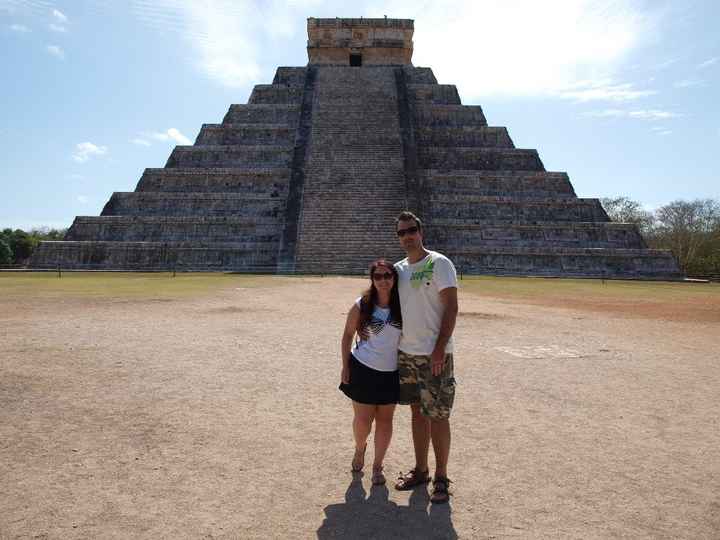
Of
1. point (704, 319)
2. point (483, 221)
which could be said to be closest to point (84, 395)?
point (704, 319)

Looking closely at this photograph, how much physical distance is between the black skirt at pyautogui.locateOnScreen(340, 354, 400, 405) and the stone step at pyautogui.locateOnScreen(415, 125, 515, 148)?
3063 cm

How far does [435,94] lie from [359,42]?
29.0 ft

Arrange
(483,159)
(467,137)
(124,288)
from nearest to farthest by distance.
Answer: (124,288), (483,159), (467,137)

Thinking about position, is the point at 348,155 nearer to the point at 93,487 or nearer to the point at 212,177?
the point at 212,177

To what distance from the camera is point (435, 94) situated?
37562mm

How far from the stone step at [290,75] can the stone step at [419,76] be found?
24.5ft

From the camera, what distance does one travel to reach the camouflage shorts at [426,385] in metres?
3.59

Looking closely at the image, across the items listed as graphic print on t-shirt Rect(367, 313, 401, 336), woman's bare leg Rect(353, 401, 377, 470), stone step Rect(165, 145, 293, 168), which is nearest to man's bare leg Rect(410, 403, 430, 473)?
woman's bare leg Rect(353, 401, 377, 470)

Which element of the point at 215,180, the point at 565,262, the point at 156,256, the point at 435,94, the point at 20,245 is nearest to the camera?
the point at 156,256

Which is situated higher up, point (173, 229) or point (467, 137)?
point (467, 137)

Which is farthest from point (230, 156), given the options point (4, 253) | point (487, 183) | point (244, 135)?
point (4, 253)

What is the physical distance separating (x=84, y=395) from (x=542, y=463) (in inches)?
167

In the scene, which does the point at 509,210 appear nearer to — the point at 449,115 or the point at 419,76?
the point at 449,115

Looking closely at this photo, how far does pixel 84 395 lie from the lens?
5.48 metres
